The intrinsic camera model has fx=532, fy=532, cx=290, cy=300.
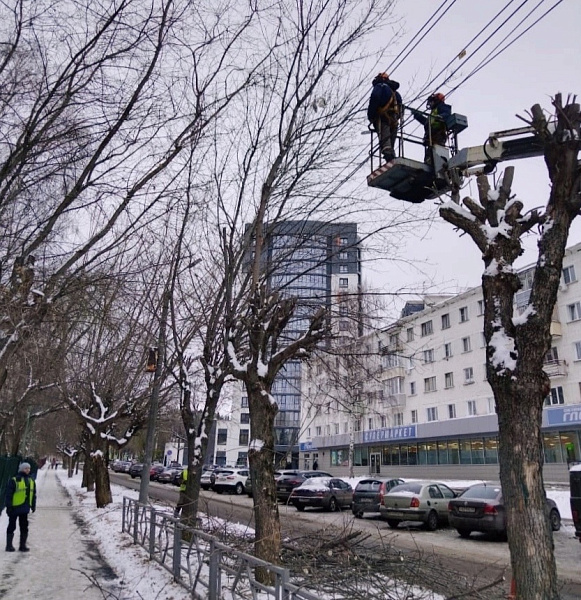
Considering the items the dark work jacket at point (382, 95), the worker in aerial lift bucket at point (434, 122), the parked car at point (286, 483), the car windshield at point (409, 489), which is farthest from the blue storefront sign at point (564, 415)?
the dark work jacket at point (382, 95)

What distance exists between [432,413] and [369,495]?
23.9m

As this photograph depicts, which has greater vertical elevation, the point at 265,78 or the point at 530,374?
the point at 265,78

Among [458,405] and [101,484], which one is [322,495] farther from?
[458,405]

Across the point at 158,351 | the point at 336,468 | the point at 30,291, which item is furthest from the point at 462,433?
the point at 30,291

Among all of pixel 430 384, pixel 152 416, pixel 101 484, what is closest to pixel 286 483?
pixel 101 484

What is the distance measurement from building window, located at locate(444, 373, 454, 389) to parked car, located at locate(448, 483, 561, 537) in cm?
2569

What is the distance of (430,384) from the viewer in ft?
140

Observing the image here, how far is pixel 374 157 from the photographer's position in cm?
861

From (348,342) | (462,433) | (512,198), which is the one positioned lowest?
(462,433)

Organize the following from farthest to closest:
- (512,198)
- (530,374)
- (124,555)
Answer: (124,555)
(512,198)
(530,374)

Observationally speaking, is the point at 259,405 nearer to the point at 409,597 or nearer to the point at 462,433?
the point at 409,597

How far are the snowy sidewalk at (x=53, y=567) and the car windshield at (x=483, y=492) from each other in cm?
1018

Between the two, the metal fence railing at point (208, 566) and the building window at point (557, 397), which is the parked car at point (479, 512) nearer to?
the metal fence railing at point (208, 566)

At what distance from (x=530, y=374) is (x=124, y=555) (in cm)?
846
